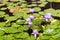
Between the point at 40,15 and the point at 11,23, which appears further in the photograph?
the point at 40,15

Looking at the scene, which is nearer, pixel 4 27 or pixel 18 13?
pixel 4 27

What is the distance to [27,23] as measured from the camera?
5.20ft

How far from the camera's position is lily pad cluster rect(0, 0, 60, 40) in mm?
1354

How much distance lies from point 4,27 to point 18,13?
347mm

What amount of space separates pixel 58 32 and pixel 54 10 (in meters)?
0.58

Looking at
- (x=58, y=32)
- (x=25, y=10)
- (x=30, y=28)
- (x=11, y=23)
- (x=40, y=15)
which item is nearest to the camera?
(x=58, y=32)

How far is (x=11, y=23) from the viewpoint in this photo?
1.62m

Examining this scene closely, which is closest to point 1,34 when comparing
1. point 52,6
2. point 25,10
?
point 25,10

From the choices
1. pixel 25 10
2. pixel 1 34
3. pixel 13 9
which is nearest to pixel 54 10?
pixel 25 10

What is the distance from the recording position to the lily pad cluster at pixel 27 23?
135cm

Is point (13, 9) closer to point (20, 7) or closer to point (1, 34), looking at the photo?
point (20, 7)

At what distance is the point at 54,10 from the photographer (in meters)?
1.87

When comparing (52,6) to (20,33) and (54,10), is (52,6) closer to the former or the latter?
(54,10)

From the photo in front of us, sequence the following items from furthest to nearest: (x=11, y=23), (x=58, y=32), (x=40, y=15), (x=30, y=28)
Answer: (x=40, y=15), (x=11, y=23), (x=30, y=28), (x=58, y=32)
